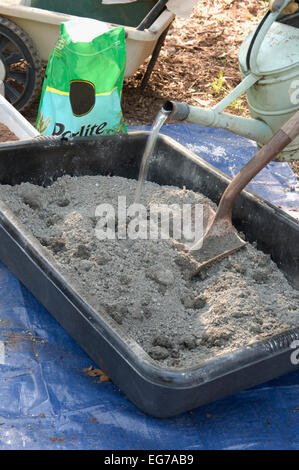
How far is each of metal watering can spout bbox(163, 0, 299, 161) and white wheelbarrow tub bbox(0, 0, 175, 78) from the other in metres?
0.98

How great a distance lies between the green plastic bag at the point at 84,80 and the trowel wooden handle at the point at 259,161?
0.60 meters

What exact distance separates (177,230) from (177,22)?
2435 mm

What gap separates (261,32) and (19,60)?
1398 millimetres

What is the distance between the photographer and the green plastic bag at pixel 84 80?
1.96m

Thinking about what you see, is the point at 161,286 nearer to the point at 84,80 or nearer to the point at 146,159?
the point at 146,159

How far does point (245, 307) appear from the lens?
1404 mm

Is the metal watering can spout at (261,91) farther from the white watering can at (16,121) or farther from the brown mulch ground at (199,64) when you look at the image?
the brown mulch ground at (199,64)

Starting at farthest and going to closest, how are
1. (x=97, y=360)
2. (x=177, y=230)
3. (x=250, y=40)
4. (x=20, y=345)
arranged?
(x=177, y=230), (x=250, y=40), (x=20, y=345), (x=97, y=360)

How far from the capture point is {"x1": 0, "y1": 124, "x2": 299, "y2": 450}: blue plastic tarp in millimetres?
1204

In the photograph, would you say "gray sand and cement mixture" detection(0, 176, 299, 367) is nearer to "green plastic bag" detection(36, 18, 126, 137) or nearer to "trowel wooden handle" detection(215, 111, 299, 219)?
"trowel wooden handle" detection(215, 111, 299, 219)

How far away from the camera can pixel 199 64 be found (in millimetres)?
3365

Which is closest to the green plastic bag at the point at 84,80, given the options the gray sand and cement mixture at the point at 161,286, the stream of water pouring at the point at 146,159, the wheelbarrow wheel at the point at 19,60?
the stream of water pouring at the point at 146,159

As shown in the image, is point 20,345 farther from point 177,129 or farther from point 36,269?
point 177,129

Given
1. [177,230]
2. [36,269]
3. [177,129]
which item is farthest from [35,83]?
[36,269]
